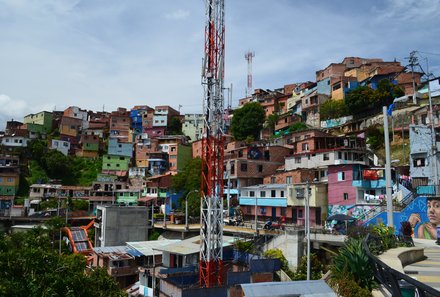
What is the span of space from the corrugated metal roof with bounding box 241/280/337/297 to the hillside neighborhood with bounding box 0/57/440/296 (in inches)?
4.2

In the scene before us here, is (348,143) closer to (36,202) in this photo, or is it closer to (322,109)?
(322,109)

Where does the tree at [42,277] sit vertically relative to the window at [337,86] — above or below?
below

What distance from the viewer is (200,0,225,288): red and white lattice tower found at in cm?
2789

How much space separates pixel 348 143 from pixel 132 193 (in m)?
40.3

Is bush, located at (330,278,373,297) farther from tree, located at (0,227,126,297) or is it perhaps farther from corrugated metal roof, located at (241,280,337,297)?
tree, located at (0,227,126,297)

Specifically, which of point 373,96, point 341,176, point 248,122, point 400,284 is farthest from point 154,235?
point 400,284

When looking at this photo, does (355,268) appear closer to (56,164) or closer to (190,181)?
(190,181)

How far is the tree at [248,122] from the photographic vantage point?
263 ft

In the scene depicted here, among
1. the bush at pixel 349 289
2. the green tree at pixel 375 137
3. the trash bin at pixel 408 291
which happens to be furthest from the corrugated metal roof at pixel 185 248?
the green tree at pixel 375 137

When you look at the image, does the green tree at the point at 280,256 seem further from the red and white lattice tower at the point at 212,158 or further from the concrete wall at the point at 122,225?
the concrete wall at the point at 122,225

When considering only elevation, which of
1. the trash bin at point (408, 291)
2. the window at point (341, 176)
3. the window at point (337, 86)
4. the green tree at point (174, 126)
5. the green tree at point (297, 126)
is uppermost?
the window at point (337, 86)

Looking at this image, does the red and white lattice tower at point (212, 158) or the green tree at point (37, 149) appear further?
the green tree at point (37, 149)

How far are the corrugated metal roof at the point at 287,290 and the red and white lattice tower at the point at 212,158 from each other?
1789 cm

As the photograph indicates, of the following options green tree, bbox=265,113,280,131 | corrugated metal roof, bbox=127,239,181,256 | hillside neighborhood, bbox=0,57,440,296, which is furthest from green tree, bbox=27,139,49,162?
corrugated metal roof, bbox=127,239,181,256
